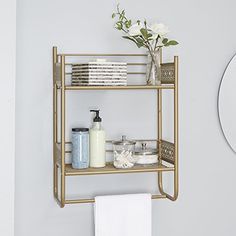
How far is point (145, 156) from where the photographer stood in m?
2.04

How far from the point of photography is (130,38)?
6.57 feet

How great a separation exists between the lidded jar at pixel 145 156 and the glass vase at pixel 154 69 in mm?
286

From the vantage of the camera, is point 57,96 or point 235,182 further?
point 235,182

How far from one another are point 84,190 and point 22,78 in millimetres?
550

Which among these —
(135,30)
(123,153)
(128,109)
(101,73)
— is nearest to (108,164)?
(123,153)

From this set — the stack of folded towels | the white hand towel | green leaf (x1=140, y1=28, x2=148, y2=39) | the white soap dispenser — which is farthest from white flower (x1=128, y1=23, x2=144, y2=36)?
the white hand towel

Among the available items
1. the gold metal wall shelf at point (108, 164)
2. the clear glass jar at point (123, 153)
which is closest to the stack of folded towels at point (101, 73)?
the gold metal wall shelf at point (108, 164)

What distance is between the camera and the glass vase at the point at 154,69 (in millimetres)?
2010

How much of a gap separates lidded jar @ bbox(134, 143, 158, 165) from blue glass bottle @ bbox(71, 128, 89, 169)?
0.71 ft

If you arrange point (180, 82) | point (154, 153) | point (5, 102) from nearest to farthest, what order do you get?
point (5, 102) < point (154, 153) < point (180, 82)

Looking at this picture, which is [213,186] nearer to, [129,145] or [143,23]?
[129,145]

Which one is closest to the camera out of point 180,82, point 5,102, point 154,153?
point 5,102

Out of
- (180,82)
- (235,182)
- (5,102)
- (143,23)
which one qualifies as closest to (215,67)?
(180,82)

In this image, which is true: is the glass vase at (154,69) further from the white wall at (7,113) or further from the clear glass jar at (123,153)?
the white wall at (7,113)
